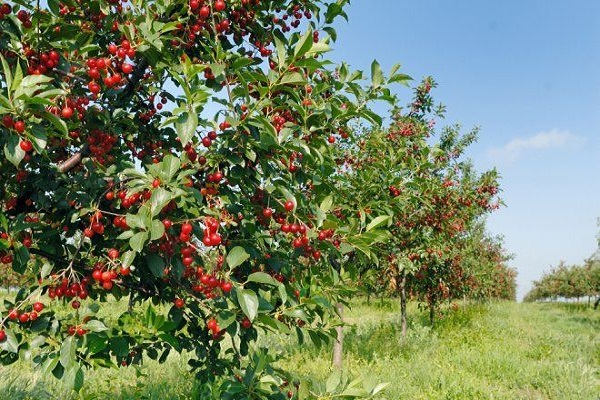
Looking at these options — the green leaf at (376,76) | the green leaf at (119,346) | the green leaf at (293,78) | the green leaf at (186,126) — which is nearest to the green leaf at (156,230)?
the green leaf at (186,126)

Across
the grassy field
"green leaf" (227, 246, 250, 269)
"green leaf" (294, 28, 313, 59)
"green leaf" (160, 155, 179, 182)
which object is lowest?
the grassy field

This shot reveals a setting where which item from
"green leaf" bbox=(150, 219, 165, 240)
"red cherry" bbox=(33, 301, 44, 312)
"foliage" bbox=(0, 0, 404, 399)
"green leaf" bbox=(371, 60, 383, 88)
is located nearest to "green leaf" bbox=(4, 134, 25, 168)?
"foliage" bbox=(0, 0, 404, 399)

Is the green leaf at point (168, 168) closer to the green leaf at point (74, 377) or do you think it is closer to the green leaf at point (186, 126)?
the green leaf at point (186, 126)

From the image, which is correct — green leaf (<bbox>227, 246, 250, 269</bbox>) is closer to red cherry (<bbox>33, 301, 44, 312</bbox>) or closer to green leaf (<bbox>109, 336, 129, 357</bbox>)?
green leaf (<bbox>109, 336, 129, 357</bbox>)

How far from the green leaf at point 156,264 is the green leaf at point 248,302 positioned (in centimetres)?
38

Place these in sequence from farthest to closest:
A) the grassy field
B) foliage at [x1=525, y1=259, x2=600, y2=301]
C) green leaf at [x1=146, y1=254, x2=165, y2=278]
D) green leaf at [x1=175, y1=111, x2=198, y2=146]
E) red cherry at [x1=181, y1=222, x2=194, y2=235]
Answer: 1. foliage at [x1=525, y1=259, x2=600, y2=301]
2. the grassy field
3. green leaf at [x1=146, y1=254, x2=165, y2=278]
4. red cherry at [x1=181, y1=222, x2=194, y2=235]
5. green leaf at [x1=175, y1=111, x2=198, y2=146]

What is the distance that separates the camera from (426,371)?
7.11 meters

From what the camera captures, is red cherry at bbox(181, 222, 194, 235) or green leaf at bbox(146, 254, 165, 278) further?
green leaf at bbox(146, 254, 165, 278)

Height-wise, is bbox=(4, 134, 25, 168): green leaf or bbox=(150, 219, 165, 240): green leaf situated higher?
bbox=(4, 134, 25, 168): green leaf

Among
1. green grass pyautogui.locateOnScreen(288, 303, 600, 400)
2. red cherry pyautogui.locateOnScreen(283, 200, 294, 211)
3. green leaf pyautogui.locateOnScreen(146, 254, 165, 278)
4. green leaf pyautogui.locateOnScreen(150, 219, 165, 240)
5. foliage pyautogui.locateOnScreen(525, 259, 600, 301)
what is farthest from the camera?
foliage pyautogui.locateOnScreen(525, 259, 600, 301)

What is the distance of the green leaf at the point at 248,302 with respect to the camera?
1.78 metres

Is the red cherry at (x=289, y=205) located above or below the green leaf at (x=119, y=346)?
above

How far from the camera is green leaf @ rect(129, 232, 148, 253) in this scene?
1634 mm

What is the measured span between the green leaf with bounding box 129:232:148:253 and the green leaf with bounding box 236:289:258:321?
1.41ft
